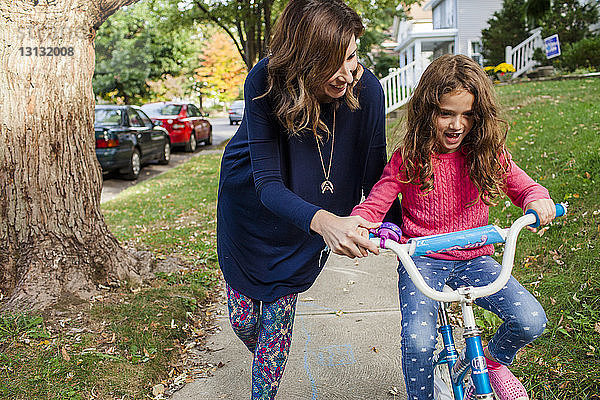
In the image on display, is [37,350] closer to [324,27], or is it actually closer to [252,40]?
[324,27]

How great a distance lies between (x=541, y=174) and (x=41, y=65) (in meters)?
5.29

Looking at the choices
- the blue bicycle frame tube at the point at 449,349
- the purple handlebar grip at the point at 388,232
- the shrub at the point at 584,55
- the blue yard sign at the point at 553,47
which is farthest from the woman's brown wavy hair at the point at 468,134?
the blue yard sign at the point at 553,47

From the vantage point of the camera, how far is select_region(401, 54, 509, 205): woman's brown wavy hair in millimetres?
2426

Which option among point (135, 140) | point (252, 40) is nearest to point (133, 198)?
point (135, 140)

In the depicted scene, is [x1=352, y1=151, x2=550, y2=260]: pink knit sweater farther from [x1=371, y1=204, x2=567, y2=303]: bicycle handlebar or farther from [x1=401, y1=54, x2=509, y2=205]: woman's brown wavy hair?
[x1=371, y1=204, x2=567, y2=303]: bicycle handlebar

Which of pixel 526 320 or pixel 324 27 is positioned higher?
pixel 324 27

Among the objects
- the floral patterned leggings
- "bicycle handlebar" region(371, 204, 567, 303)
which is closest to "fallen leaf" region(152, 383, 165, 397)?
the floral patterned leggings

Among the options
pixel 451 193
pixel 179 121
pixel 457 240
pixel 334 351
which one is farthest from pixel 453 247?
pixel 179 121

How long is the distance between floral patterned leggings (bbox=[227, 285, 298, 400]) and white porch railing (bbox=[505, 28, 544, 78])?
20.5m

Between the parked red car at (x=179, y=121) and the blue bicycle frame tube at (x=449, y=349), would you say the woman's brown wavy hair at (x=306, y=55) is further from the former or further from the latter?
the parked red car at (x=179, y=121)

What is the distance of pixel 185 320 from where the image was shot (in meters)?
4.31

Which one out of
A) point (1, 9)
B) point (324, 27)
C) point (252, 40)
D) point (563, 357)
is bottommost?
point (563, 357)

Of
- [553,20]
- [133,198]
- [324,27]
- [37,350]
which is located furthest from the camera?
[553,20]

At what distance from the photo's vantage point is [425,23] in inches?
1246
